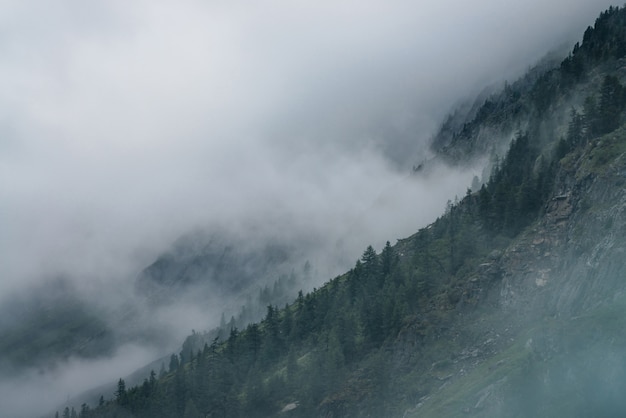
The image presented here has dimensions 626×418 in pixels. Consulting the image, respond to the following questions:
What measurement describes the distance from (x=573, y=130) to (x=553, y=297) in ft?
164

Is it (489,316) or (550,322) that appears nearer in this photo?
(550,322)

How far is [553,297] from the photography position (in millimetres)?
117375

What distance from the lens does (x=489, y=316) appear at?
12900 centimetres

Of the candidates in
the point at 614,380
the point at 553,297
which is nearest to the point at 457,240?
the point at 553,297

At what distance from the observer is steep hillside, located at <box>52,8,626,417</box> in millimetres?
96062

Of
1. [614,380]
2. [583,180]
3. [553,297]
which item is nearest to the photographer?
[614,380]

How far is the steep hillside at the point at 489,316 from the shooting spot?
96.1m

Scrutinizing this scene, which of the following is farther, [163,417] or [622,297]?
[163,417]

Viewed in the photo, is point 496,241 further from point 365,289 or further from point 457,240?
point 365,289

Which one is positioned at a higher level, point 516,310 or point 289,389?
point 289,389

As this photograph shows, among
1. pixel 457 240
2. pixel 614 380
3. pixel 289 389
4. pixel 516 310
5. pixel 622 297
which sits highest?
pixel 457 240

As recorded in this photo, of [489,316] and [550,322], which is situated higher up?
[489,316]

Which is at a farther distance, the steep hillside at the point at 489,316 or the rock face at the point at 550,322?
the steep hillside at the point at 489,316

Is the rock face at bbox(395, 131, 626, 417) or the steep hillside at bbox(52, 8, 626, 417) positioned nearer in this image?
the rock face at bbox(395, 131, 626, 417)
